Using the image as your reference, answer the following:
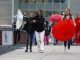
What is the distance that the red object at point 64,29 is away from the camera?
65.2ft

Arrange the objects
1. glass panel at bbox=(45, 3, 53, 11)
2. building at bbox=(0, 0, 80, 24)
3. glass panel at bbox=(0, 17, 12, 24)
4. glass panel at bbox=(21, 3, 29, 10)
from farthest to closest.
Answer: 1. glass panel at bbox=(21, 3, 29, 10)
2. glass panel at bbox=(45, 3, 53, 11)
3. building at bbox=(0, 0, 80, 24)
4. glass panel at bbox=(0, 17, 12, 24)

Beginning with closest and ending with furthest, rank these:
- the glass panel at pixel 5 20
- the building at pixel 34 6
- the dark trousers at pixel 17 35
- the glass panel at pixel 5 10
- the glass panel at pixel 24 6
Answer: the dark trousers at pixel 17 35
the glass panel at pixel 5 20
the glass panel at pixel 5 10
the building at pixel 34 6
the glass panel at pixel 24 6

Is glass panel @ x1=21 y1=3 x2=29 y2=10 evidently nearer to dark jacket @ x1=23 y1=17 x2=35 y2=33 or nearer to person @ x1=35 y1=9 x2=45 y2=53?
dark jacket @ x1=23 y1=17 x2=35 y2=33

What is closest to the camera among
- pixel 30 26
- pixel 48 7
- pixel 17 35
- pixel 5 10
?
pixel 30 26

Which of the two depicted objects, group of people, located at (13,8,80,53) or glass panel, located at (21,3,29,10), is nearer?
group of people, located at (13,8,80,53)

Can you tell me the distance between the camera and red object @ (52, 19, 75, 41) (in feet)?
65.2

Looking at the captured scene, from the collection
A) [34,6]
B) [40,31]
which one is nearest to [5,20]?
[34,6]

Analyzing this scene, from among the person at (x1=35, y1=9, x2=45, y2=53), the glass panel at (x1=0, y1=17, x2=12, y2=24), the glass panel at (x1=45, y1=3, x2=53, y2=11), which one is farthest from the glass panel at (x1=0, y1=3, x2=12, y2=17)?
the person at (x1=35, y1=9, x2=45, y2=53)

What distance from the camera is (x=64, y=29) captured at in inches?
789

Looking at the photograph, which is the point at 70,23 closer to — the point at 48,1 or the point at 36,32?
the point at 36,32

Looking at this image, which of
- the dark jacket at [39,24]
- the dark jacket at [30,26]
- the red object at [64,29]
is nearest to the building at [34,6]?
the dark jacket at [30,26]

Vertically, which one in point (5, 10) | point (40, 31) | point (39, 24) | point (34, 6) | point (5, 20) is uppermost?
point (39, 24)

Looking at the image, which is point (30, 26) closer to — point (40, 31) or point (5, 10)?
point (40, 31)

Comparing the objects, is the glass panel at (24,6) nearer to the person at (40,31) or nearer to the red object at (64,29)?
the red object at (64,29)
